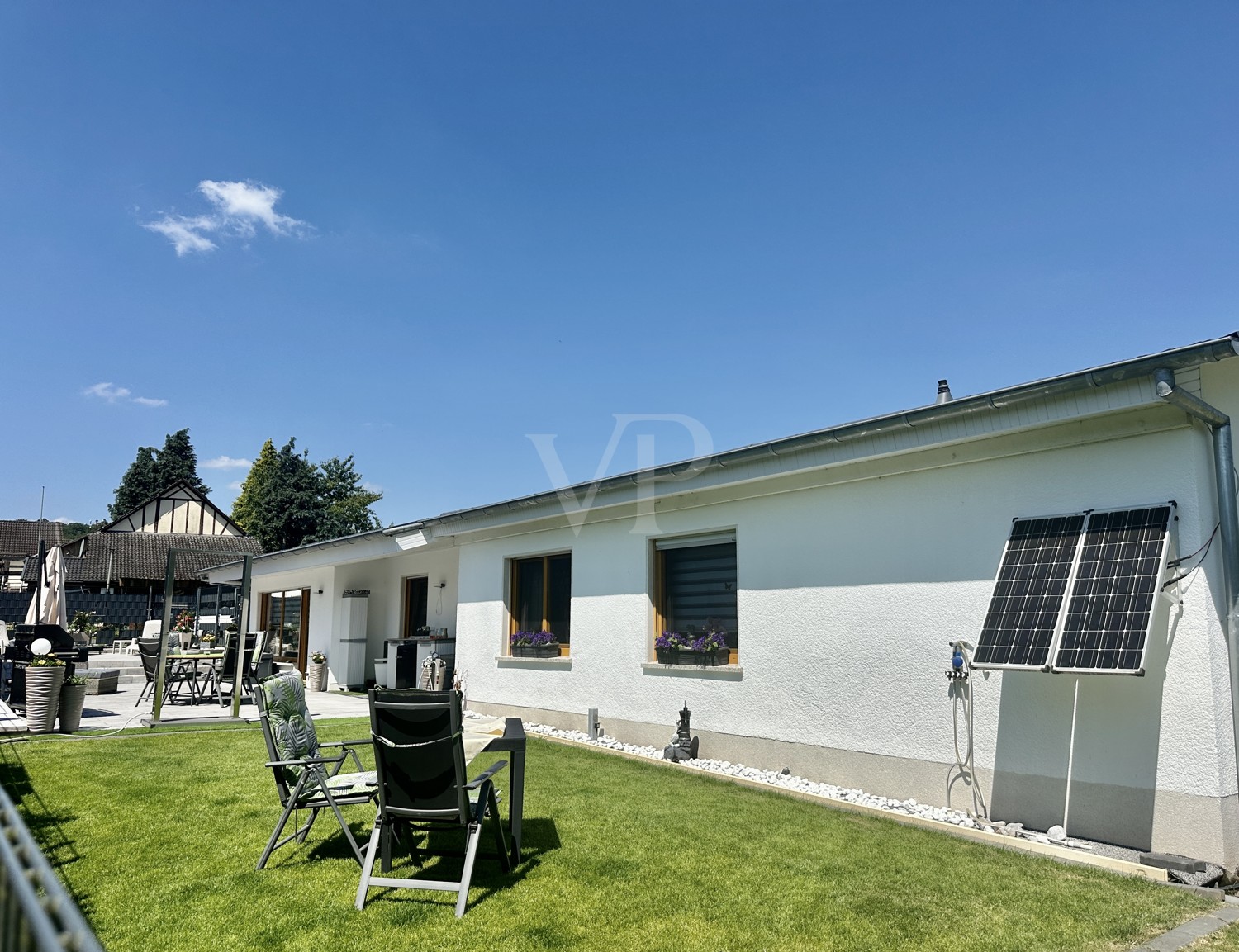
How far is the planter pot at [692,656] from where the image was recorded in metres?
8.95

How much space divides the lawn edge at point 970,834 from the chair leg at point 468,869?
3.57 m

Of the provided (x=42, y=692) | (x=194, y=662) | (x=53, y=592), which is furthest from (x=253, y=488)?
(x=42, y=692)

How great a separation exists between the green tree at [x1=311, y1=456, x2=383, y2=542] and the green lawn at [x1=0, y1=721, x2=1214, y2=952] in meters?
45.9

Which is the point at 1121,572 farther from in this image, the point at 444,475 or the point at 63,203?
the point at 444,475

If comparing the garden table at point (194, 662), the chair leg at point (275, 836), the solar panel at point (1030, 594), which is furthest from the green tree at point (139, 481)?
the solar panel at point (1030, 594)

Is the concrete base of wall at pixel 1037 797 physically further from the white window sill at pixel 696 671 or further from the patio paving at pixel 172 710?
the patio paving at pixel 172 710

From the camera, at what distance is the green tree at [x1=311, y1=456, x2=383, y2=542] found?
167 ft

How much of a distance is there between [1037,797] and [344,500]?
51283mm

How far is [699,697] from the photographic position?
9.10 metres

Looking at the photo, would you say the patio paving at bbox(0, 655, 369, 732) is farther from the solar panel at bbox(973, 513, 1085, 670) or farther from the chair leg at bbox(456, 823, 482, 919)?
the solar panel at bbox(973, 513, 1085, 670)

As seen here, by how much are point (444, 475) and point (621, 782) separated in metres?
18.5

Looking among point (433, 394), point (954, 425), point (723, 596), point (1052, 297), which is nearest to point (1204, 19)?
point (1052, 297)

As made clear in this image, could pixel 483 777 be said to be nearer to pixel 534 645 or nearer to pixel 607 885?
pixel 607 885

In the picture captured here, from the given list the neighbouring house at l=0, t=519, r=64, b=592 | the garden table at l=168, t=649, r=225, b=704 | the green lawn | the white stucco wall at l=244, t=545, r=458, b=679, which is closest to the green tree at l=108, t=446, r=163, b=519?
the neighbouring house at l=0, t=519, r=64, b=592
